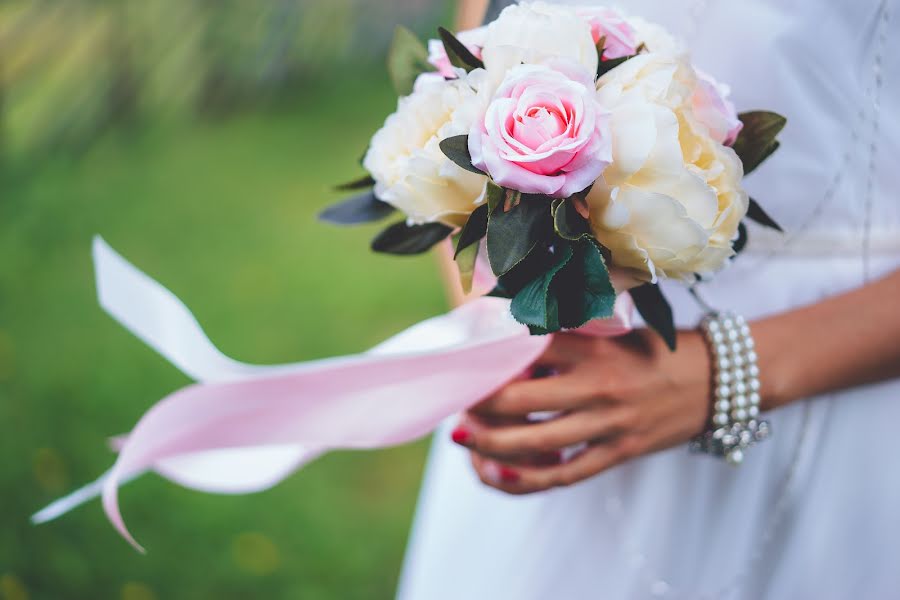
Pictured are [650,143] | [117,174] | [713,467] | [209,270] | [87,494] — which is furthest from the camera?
[117,174]

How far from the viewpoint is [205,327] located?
391 cm

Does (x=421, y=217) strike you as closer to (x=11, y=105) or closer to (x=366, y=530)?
(x=366, y=530)

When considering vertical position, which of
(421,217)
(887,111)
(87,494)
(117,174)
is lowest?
(117,174)

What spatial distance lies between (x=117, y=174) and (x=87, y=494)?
434 centimetres

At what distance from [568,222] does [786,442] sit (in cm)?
67

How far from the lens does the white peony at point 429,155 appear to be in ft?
3.21

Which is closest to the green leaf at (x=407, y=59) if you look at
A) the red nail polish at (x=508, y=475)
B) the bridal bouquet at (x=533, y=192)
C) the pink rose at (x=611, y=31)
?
the bridal bouquet at (x=533, y=192)

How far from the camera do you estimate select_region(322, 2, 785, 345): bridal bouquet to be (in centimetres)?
93

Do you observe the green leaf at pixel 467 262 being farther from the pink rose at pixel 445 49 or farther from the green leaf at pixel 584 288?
the pink rose at pixel 445 49

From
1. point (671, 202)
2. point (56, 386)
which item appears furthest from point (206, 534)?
point (671, 202)

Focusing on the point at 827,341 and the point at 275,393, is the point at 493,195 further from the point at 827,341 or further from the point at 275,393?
the point at 827,341

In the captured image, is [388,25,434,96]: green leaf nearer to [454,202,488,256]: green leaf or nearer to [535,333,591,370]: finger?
[454,202,488,256]: green leaf

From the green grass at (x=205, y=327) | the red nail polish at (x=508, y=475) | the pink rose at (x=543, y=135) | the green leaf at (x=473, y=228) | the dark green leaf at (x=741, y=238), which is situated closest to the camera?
the pink rose at (x=543, y=135)

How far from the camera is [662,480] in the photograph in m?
1.40
